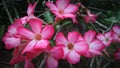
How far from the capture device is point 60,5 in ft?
2.92

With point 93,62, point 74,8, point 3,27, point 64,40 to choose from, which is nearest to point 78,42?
point 64,40

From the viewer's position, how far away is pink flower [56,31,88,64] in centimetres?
Result: 75

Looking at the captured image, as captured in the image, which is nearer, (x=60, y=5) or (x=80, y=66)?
(x=60, y=5)

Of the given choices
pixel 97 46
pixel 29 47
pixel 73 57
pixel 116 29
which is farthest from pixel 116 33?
pixel 29 47

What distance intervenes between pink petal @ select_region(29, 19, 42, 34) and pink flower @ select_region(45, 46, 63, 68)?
7 centimetres

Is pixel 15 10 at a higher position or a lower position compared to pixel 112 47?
higher

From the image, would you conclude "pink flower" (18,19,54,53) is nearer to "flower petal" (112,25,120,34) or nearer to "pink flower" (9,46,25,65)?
"pink flower" (9,46,25,65)

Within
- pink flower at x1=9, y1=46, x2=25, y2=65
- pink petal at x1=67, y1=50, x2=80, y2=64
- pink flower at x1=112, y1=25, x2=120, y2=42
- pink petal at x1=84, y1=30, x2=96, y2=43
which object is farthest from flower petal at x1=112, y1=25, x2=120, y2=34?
pink flower at x1=9, y1=46, x2=25, y2=65

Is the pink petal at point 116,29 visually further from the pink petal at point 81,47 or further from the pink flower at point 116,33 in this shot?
the pink petal at point 81,47

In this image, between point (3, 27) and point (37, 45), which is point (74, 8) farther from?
point (3, 27)

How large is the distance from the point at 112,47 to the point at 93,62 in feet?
0.63

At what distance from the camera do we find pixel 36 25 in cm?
75

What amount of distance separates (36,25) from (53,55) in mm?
105

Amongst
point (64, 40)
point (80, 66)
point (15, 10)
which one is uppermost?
point (64, 40)
